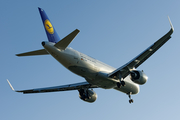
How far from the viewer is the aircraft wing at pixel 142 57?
76.5 ft

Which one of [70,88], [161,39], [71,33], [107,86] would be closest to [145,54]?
[161,39]

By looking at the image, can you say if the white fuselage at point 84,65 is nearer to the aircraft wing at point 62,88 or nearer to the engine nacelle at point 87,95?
the aircraft wing at point 62,88

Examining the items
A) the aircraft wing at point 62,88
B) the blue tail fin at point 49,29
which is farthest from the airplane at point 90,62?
the aircraft wing at point 62,88

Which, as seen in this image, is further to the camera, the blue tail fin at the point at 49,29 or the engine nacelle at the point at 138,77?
the engine nacelle at the point at 138,77

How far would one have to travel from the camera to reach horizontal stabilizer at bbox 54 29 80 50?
833 inches

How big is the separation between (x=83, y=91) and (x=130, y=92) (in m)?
6.04

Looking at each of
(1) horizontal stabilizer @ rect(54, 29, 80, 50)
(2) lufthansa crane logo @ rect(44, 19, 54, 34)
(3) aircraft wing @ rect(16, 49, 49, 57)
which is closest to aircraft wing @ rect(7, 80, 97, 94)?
(3) aircraft wing @ rect(16, 49, 49, 57)

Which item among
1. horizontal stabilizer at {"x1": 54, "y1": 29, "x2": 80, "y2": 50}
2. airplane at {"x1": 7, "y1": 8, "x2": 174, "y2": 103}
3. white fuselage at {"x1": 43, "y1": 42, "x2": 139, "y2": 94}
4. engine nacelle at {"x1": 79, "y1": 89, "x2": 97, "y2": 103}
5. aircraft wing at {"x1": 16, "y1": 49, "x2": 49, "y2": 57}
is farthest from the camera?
engine nacelle at {"x1": 79, "y1": 89, "x2": 97, "y2": 103}

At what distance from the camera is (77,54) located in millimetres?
24594

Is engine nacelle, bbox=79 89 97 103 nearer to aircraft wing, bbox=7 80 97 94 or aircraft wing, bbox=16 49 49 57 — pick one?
aircraft wing, bbox=7 80 97 94

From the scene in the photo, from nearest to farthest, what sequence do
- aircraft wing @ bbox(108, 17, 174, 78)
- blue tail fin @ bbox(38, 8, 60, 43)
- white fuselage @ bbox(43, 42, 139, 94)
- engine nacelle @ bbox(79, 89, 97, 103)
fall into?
1. aircraft wing @ bbox(108, 17, 174, 78)
2. white fuselage @ bbox(43, 42, 139, 94)
3. blue tail fin @ bbox(38, 8, 60, 43)
4. engine nacelle @ bbox(79, 89, 97, 103)

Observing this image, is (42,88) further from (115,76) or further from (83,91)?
(115,76)

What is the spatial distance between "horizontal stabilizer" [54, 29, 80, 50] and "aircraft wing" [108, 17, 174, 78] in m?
6.27

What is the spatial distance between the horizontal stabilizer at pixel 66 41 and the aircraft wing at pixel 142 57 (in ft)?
20.6
